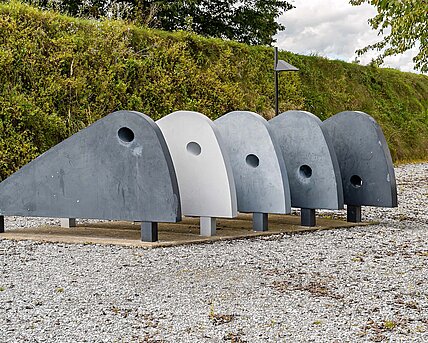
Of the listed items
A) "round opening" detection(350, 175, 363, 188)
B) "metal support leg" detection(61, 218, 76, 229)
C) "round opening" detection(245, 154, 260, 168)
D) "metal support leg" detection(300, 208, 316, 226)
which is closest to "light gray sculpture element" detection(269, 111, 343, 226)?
"metal support leg" detection(300, 208, 316, 226)

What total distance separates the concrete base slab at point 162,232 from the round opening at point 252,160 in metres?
0.69

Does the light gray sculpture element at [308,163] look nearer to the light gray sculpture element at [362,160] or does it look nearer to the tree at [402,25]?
the light gray sculpture element at [362,160]

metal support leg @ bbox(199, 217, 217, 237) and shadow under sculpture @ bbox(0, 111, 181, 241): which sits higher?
shadow under sculpture @ bbox(0, 111, 181, 241)

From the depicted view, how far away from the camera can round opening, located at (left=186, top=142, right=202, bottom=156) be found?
739cm

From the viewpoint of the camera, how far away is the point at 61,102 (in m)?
11.9

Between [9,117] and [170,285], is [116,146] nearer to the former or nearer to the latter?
[170,285]

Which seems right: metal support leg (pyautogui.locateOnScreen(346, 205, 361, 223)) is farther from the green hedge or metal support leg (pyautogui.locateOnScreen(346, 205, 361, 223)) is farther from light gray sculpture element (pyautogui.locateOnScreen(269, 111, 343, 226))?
the green hedge

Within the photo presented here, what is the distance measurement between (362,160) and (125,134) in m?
2.85

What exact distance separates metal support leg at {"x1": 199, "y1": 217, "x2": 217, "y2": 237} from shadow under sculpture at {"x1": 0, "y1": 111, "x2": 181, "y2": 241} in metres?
0.65

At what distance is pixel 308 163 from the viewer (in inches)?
314

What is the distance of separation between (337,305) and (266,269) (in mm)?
1216

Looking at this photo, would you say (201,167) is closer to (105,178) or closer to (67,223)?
(105,178)

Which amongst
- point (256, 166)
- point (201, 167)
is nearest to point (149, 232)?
point (201, 167)

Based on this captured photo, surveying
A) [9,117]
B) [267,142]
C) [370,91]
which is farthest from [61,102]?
[370,91]
